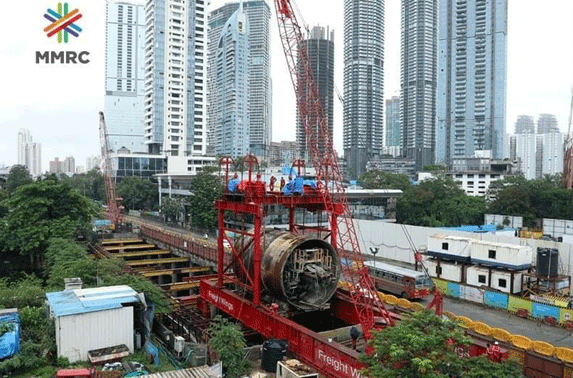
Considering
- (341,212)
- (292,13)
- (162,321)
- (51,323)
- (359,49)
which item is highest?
(359,49)

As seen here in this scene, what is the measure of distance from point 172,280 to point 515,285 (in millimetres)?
27408

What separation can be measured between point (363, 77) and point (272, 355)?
14587 cm

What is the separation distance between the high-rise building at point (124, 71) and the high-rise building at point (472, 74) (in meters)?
113

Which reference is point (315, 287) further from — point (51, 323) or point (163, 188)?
point (163, 188)

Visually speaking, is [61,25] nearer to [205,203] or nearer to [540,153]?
[205,203]

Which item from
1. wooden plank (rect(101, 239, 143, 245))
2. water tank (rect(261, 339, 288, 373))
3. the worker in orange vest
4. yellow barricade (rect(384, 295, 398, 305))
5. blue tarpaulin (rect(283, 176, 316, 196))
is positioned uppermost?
blue tarpaulin (rect(283, 176, 316, 196))

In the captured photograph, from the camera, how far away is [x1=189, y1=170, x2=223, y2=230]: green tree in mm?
61312

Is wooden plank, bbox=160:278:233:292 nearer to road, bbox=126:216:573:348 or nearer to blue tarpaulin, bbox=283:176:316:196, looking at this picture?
blue tarpaulin, bbox=283:176:316:196

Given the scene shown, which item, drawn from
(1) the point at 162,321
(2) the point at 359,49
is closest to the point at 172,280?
(1) the point at 162,321

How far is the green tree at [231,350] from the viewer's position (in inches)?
671

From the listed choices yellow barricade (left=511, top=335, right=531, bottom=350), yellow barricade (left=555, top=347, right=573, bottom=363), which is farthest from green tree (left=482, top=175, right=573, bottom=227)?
yellow barricade (left=555, top=347, right=573, bottom=363)

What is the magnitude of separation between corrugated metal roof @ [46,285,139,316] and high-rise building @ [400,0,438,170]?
160m

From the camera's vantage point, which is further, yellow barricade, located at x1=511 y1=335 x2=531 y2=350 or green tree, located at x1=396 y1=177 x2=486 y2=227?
green tree, located at x1=396 y1=177 x2=486 y2=227

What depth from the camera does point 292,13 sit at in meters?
27.9
